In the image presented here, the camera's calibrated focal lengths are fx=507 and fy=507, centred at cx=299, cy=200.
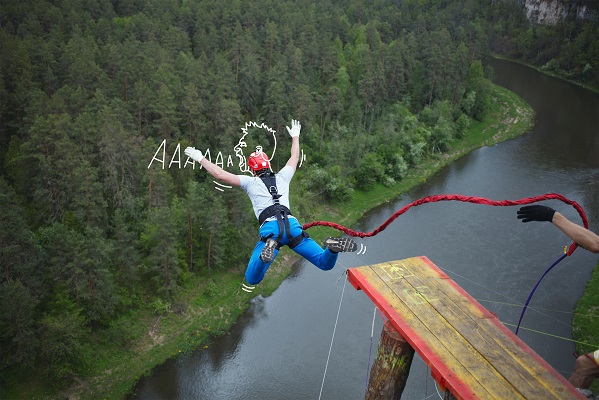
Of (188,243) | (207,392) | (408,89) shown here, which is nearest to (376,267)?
(207,392)

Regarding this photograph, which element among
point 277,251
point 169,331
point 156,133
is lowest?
point 169,331

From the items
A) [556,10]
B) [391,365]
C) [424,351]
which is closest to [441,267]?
[391,365]

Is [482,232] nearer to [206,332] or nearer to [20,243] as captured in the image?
[206,332]

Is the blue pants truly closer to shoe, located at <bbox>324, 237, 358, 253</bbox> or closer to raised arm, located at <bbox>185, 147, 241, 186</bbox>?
shoe, located at <bbox>324, 237, 358, 253</bbox>

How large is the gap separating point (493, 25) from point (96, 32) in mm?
64974

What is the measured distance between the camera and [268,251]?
22.2ft

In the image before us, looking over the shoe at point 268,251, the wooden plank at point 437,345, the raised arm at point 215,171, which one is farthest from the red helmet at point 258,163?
the wooden plank at point 437,345

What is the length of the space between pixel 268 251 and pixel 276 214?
77 cm

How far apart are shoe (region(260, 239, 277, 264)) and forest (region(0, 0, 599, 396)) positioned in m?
7.62

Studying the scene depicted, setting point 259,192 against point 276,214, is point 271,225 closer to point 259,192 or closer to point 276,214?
point 276,214

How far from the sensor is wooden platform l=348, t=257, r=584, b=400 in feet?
16.5

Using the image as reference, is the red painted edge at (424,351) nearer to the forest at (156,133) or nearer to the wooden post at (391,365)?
the wooden post at (391,365)

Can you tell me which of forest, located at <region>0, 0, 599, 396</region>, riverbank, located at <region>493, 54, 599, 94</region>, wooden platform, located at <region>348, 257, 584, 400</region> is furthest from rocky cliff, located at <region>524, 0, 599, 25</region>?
wooden platform, located at <region>348, 257, 584, 400</region>

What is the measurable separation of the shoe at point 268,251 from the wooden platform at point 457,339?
1095 millimetres
